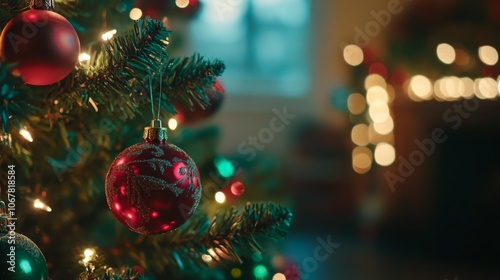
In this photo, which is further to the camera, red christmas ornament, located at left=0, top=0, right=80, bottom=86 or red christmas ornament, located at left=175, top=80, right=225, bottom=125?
red christmas ornament, located at left=175, top=80, right=225, bottom=125

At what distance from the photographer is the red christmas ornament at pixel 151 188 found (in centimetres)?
58

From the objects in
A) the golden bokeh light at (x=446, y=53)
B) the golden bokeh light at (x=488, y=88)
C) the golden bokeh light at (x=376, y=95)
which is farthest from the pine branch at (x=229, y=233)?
the golden bokeh light at (x=376, y=95)

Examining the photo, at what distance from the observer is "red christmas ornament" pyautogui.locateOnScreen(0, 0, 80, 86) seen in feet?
1.83

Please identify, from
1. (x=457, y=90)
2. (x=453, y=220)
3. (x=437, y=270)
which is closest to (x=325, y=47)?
(x=457, y=90)

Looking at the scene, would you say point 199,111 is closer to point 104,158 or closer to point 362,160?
point 104,158

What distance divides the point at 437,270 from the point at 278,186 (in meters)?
1.44

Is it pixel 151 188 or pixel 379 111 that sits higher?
pixel 151 188

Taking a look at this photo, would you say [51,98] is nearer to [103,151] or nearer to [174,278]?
[103,151]

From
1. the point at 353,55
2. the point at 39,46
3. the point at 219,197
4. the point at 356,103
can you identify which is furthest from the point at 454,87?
the point at 39,46

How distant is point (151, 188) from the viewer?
1.89ft

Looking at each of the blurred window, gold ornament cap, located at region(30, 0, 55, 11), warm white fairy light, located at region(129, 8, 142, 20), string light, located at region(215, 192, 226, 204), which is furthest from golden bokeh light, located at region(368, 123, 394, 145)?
gold ornament cap, located at region(30, 0, 55, 11)

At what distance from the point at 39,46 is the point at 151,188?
0.56ft

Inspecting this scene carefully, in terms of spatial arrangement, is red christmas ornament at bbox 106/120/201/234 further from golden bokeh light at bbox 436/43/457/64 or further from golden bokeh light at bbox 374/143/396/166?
golden bokeh light at bbox 374/143/396/166

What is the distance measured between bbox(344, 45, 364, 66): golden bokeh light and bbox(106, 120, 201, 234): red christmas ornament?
10.6ft
